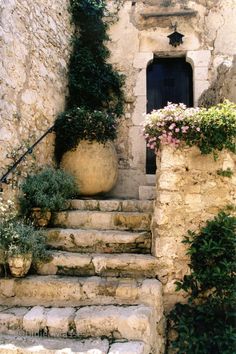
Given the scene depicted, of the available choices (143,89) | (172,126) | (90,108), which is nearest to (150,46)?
(143,89)

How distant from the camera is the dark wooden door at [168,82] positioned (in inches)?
246

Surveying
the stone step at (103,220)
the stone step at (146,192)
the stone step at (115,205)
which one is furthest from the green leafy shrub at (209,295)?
the stone step at (146,192)

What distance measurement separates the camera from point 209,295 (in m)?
2.90

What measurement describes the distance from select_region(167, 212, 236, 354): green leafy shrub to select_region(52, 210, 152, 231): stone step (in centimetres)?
78

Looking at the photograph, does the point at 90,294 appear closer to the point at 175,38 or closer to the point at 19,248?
the point at 19,248

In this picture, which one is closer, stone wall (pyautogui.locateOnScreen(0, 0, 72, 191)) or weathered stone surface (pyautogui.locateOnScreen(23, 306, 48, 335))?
weathered stone surface (pyautogui.locateOnScreen(23, 306, 48, 335))

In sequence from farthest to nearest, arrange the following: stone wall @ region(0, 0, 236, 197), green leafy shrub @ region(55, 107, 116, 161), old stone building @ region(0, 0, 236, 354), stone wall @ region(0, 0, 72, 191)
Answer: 1. stone wall @ region(0, 0, 236, 197)
2. green leafy shrub @ region(55, 107, 116, 161)
3. stone wall @ region(0, 0, 72, 191)
4. old stone building @ region(0, 0, 236, 354)

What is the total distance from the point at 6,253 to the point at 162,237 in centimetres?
138

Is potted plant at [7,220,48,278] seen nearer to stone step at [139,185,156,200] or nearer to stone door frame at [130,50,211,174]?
stone step at [139,185,156,200]

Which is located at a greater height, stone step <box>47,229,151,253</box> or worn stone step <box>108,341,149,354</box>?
stone step <box>47,229,151,253</box>

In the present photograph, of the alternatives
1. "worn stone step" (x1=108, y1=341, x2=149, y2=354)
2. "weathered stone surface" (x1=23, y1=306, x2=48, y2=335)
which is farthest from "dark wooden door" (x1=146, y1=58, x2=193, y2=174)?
"worn stone step" (x1=108, y1=341, x2=149, y2=354)

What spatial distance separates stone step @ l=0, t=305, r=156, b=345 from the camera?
8.36ft

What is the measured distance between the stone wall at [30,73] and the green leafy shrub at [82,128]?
19 cm

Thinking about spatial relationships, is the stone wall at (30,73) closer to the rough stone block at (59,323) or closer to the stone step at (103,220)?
the stone step at (103,220)
